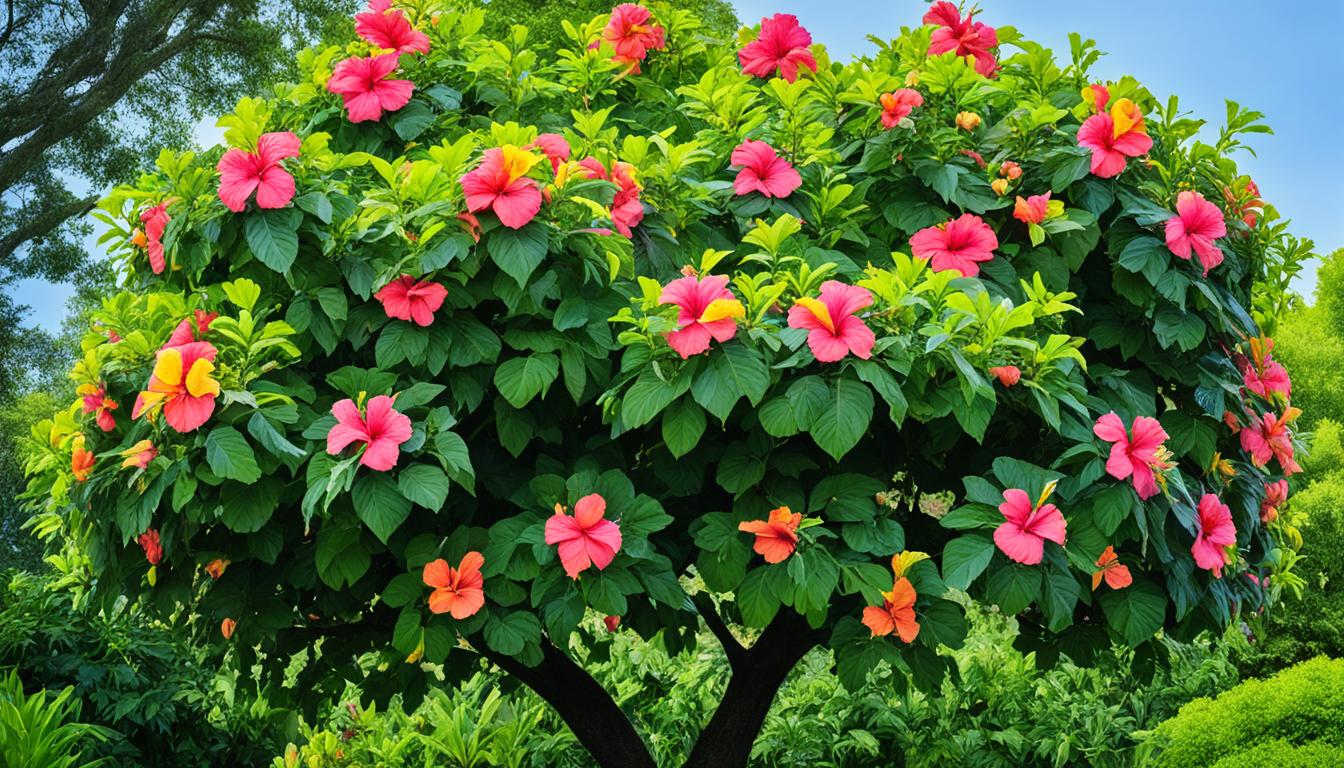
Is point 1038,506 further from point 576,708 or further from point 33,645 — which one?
point 33,645

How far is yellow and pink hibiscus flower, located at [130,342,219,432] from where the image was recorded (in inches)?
93.3

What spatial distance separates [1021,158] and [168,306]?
6.99 feet

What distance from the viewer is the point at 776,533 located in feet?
8.22

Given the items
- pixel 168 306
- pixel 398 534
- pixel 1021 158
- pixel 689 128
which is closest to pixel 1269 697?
pixel 1021 158

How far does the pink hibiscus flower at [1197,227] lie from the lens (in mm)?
2836

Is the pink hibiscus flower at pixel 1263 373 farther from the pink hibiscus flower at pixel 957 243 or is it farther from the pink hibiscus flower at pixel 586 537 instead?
the pink hibiscus flower at pixel 586 537

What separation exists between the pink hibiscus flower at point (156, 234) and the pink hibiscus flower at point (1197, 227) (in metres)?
2.45

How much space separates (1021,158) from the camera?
3051mm

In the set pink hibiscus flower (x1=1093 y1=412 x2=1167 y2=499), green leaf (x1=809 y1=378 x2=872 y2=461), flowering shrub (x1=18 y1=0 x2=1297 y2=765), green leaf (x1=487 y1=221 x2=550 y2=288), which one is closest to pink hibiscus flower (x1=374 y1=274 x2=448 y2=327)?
flowering shrub (x1=18 y1=0 x2=1297 y2=765)

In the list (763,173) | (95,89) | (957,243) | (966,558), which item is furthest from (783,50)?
(95,89)

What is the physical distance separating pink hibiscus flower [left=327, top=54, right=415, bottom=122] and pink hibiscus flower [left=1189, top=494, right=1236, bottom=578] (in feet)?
7.20

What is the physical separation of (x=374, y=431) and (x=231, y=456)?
27cm

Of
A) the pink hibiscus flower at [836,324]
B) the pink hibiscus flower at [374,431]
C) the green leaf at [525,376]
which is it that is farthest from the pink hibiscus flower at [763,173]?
the pink hibiscus flower at [374,431]

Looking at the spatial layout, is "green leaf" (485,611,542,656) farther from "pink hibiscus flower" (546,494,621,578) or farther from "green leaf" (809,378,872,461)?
"green leaf" (809,378,872,461)
